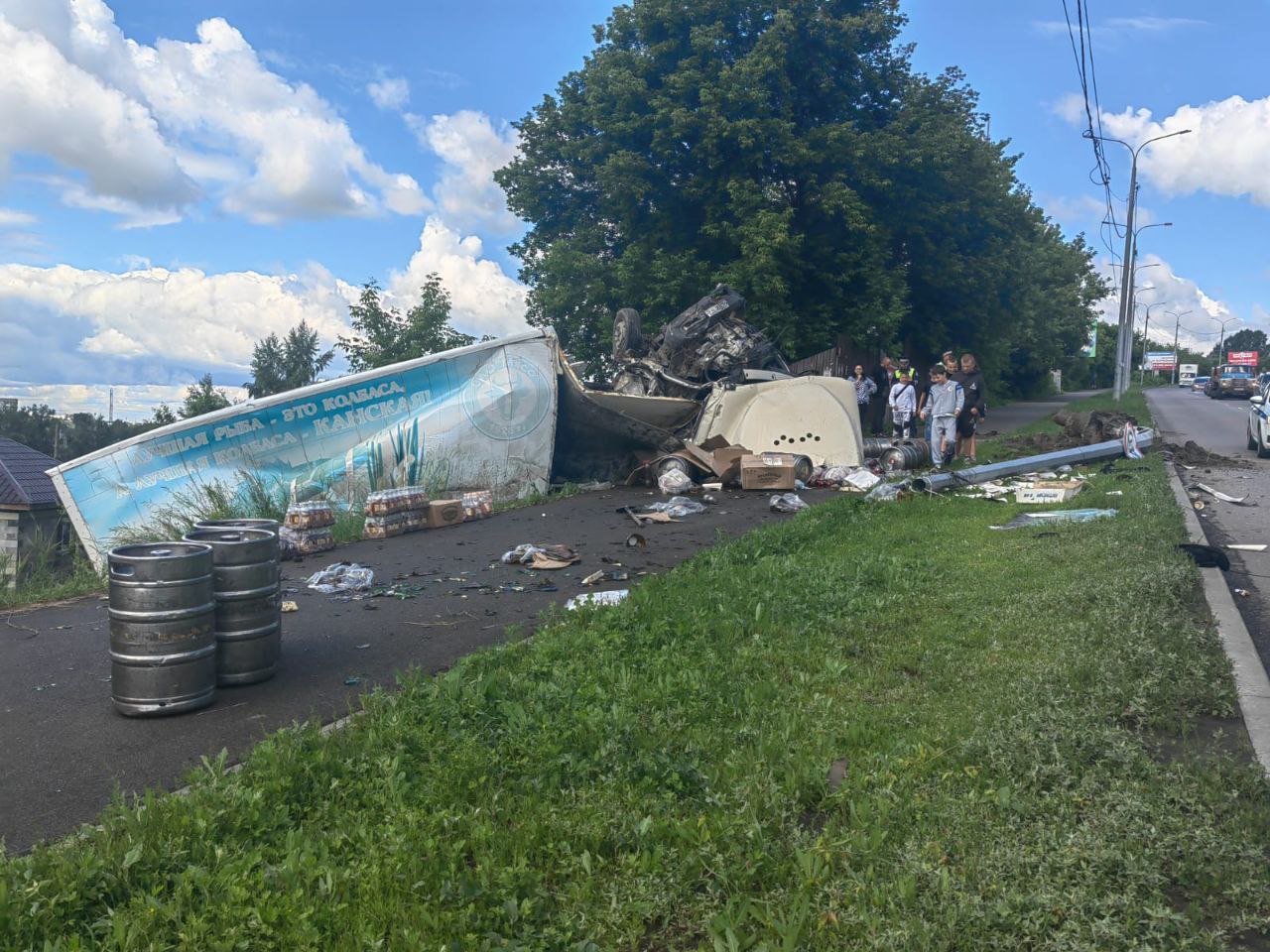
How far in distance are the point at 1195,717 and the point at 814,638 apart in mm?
1944

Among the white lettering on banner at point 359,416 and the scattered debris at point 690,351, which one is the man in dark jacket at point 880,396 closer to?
the scattered debris at point 690,351

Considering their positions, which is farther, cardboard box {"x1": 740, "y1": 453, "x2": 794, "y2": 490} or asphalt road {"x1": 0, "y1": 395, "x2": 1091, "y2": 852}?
cardboard box {"x1": 740, "y1": 453, "x2": 794, "y2": 490}

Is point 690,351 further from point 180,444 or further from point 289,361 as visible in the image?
point 289,361

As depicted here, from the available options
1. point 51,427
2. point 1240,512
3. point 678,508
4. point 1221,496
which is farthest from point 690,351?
point 51,427

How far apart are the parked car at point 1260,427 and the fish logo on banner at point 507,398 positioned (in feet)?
44.5

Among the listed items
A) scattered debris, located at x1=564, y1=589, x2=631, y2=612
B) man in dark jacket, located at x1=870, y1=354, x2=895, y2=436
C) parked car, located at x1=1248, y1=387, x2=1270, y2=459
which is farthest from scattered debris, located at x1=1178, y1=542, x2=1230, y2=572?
man in dark jacket, located at x1=870, y1=354, x2=895, y2=436

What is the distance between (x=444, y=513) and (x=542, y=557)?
3040 millimetres

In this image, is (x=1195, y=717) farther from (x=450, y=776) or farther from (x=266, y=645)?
(x=266, y=645)

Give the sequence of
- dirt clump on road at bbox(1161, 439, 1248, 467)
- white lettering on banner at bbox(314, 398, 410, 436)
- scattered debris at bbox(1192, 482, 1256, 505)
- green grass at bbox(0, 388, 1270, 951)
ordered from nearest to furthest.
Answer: green grass at bbox(0, 388, 1270, 951), scattered debris at bbox(1192, 482, 1256, 505), white lettering on banner at bbox(314, 398, 410, 436), dirt clump on road at bbox(1161, 439, 1248, 467)

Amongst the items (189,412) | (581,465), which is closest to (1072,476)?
(581,465)

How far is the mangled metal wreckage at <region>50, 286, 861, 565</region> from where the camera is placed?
36.3ft

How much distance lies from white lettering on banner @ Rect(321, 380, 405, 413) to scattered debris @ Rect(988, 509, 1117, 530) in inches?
311

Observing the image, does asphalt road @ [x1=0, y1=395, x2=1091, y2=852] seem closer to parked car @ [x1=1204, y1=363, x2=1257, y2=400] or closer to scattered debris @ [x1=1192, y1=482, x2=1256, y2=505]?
scattered debris @ [x1=1192, y1=482, x2=1256, y2=505]

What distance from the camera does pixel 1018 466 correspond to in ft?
44.0
